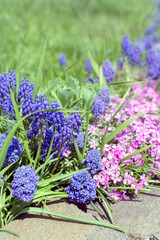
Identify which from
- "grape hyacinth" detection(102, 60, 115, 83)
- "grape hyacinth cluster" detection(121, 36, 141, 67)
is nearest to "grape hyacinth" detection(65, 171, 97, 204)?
"grape hyacinth" detection(102, 60, 115, 83)

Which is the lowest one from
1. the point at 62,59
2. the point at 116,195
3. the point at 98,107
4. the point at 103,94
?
the point at 116,195

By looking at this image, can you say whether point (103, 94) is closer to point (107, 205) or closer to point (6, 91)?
point (6, 91)

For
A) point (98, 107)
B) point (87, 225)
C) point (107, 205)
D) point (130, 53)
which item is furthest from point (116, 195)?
point (130, 53)

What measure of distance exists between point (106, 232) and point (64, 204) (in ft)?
1.38

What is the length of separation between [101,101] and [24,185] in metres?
1.15

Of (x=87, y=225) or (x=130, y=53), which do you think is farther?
(x=130, y=53)

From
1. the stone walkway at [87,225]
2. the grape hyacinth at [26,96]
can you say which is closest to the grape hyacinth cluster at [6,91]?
the grape hyacinth at [26,96]

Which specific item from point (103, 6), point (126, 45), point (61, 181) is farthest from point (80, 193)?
point (103, 6)

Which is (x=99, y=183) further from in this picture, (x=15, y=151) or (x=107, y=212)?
(x=15, y=151)

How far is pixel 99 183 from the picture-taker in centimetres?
238

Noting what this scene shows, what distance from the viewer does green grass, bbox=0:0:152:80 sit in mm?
4736

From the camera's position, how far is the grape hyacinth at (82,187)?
6.99 feet

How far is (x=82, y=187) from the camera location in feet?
6.99

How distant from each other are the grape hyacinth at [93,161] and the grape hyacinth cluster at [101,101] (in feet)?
1.71
